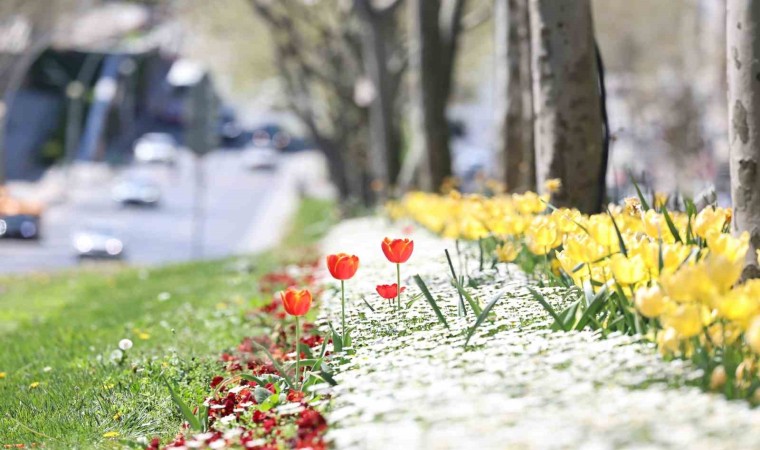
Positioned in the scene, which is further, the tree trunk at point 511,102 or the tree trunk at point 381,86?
the tree trunk at point 381,86

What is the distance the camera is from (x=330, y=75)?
30.5 meters

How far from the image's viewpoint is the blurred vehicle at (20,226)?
42.7 m

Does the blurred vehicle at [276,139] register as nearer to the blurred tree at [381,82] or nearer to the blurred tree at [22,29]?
the blurred tree at [22,29]

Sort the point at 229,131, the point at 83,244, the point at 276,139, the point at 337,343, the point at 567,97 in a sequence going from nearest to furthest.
Result: the point at 337,343 → the point at 567,97 → the point at 83,244 → the point at 276,139 → the point at 229,131

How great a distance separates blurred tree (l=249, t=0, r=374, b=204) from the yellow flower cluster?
20476mm

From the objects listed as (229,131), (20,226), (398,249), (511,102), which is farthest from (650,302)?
(229,131)

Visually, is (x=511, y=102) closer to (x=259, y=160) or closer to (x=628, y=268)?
(x=628, y=268)

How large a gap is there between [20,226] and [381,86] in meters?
25.7

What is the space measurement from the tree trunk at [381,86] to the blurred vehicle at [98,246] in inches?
697

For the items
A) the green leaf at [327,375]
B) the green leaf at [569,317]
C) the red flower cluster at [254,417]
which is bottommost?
the red flower cluster at [254,417]

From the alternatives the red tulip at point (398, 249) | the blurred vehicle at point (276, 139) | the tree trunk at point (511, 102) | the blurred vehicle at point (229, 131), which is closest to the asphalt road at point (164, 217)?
the blurred vehicle at point (276, 139)

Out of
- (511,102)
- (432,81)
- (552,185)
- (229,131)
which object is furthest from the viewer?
(229,131)

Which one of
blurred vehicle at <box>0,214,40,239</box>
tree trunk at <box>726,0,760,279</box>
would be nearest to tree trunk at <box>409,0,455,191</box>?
tree trunk at <box>726,0,760,279</box>

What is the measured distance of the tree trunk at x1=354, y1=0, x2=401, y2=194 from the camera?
19797mm
